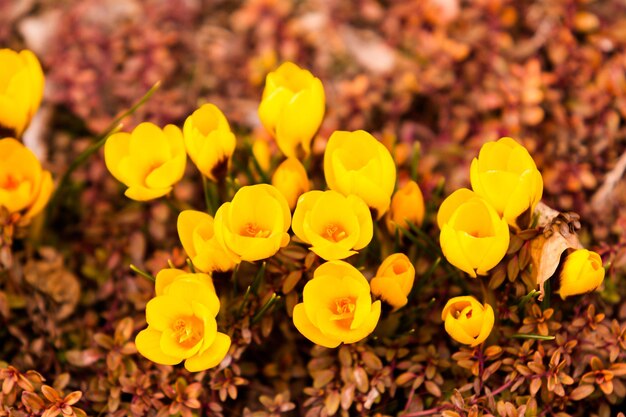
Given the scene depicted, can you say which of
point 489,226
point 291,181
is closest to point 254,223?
point 291,181

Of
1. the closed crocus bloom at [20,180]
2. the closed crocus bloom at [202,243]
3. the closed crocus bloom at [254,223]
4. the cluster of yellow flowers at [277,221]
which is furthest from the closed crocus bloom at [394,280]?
the closed crocus bloom at [20,180]

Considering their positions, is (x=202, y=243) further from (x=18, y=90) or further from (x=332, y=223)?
(x=18, y=90)

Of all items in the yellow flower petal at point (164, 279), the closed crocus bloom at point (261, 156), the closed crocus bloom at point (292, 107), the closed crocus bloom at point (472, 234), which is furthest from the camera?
the closed crocus bloom at point (261, 156)

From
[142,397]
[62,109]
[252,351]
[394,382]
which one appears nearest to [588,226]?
[394,382]

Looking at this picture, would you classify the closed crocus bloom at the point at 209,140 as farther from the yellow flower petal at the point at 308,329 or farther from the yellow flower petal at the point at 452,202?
the yellow flower petal at the point at 452,202

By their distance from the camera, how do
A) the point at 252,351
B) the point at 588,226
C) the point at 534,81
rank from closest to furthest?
the point at 252,351 → the point at 588,226 → the point at 534,81

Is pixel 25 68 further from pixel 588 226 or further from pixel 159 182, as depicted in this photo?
pixel 588 226
